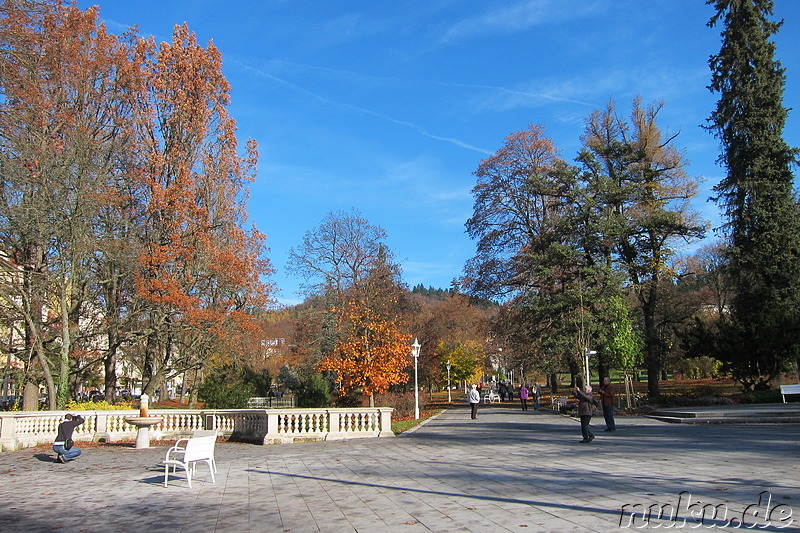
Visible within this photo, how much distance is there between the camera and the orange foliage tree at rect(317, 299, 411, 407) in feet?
97.5

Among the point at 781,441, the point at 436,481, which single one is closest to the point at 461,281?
the point at 781,441

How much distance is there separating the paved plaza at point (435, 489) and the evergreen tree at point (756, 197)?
1577 cm

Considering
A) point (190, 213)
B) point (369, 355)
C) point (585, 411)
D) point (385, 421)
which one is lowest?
point (385, 421)

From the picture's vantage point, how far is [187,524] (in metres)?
7.00

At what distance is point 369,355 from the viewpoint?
30.0 metres

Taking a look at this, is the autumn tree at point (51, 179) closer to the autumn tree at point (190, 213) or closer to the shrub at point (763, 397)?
the autumn tree at point (190, 213)

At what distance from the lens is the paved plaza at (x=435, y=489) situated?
A: 656 cm

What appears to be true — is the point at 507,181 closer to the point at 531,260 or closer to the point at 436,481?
the point at 531,260

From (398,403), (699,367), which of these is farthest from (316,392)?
(699,367)

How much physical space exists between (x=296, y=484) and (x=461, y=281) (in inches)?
1199

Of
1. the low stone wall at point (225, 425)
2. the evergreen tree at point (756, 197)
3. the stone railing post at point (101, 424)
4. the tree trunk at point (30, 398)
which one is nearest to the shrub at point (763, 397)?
the evergreen tree at point (756, 197)

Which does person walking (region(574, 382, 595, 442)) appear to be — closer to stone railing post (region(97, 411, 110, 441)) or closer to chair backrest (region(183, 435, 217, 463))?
chair backrest (region(183, 435, 217, 463))

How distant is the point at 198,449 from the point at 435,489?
423 centimetres

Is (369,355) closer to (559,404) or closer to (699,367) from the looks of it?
(559,404)
